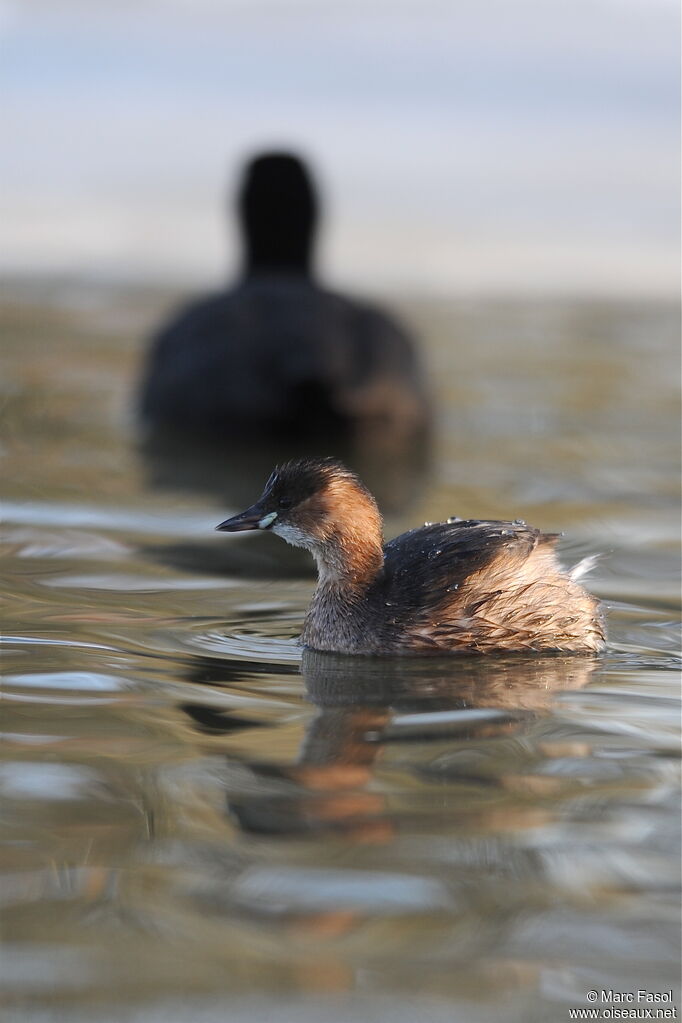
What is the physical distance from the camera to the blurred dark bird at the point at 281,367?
11.5m

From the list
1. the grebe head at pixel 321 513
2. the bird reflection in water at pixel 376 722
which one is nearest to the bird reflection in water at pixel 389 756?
the bird reflection in water at pixel 376 722

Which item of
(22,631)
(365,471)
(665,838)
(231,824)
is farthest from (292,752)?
(365,471)

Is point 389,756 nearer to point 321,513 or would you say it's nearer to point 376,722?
point 376,722

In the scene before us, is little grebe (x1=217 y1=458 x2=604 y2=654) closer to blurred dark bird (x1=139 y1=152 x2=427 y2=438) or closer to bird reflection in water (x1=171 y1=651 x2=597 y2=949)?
bird reflection in water (x1=171 y1=651 x2=597 y2=949)

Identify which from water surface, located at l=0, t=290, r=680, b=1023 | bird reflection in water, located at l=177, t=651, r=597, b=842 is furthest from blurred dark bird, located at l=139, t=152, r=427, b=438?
bird reflection in water, located at l=177, t=651, r=597, b=842

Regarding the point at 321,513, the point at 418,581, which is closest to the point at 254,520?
the point at 321,513

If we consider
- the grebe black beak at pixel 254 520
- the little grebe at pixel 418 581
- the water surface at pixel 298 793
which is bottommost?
the water surface at pixel 298 793

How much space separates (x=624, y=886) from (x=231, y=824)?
1.04 meters

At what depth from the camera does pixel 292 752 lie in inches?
206

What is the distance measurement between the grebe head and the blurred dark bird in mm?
4637

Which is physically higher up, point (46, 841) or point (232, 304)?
Result: point (232, 304)

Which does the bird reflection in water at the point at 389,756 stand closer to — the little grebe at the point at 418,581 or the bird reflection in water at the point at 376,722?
the bird reflection in water at the point at 376,722

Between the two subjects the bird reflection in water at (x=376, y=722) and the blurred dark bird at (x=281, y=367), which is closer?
the bird reflection in water at (x=376, y=722)

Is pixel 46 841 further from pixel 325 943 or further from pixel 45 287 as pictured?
pixel 45 287
